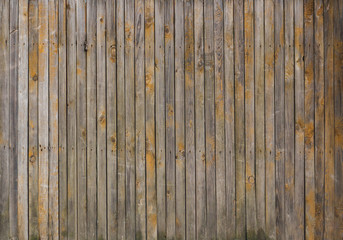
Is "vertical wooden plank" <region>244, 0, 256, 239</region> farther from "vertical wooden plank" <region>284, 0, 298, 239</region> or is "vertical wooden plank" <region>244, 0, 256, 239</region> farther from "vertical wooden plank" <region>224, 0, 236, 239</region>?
"vertical wooden plank" <region>284, 0, 298, 239</region>

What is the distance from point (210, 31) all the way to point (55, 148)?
66.4 inches

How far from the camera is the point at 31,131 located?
2.51m

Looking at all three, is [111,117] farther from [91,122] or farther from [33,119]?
[33,119]

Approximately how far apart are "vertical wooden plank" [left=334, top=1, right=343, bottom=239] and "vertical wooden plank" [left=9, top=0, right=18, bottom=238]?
279cm

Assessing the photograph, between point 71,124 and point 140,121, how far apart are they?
1.96ft

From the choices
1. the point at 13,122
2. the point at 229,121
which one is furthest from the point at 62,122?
the point at 229,121

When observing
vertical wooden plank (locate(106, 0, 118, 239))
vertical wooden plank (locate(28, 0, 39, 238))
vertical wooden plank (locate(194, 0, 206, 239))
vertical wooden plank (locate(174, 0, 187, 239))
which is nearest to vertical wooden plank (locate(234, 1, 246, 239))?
vertical wooden plank (locate(194, 0, 206, 239))

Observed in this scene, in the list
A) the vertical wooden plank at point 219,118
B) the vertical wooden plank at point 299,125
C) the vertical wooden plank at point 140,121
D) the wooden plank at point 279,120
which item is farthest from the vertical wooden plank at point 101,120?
the vertical wooden plank at point 299,125

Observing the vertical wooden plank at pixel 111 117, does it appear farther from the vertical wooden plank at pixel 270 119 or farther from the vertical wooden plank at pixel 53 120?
the vertical wooden plank at pixel 270 119

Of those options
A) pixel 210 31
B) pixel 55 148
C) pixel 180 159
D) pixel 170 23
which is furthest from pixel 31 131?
pixel 210 31

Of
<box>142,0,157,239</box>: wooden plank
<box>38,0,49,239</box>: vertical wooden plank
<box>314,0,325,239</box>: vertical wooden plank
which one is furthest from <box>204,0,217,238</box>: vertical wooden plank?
<box>38,0,49,239</box>: vertical wooden plank

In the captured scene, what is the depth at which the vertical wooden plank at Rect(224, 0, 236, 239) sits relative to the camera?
2541 mm

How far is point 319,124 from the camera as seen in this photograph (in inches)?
101

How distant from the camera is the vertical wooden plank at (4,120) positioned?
8.21 feet
